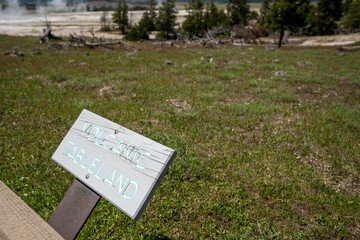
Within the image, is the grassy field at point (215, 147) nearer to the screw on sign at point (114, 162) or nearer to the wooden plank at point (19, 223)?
the wooden plank at point (19, 223)

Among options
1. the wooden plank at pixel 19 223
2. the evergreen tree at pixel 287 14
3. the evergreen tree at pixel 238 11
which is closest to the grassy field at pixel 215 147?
the wooden plank at pixel 19 223

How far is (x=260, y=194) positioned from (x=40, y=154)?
4.81 meters

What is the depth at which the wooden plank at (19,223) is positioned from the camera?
201cm

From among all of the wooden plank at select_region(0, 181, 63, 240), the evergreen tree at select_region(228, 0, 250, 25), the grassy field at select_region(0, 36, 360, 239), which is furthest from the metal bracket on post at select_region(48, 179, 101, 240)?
the evergreen tree at select_region(228, 0, 250, 25)

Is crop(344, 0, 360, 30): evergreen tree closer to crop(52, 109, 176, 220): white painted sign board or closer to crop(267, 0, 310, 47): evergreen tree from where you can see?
crop(267, 0, 310, 47): evergreen tree

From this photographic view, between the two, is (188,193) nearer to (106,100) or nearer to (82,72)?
(106,100)

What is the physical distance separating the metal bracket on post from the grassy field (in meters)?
1.35

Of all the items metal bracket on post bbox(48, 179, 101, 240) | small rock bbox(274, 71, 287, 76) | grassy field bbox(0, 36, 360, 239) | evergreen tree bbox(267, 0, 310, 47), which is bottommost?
grassy field bbox(0, 36, 360, 239)

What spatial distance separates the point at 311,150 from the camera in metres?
5.96

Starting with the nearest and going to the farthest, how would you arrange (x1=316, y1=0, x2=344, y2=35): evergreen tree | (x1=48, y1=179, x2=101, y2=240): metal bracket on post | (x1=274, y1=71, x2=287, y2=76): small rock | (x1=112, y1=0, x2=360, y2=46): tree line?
1. (x1=48, y1=179, x2=101, y2=240): metal bracket on post
2. (x1=274, y1=71, x2=287, y2=76): small rock
3. (x1=112, y1=0, x2=360, y2=46): tree line
4. (x1=316, y1=0, x2=344, y2=35): evergreen tree

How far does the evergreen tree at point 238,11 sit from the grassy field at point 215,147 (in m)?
55.7

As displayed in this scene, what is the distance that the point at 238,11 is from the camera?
2446 inches

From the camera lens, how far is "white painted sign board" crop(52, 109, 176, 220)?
6.48 feet

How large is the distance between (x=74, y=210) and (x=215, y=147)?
13.2 feet
